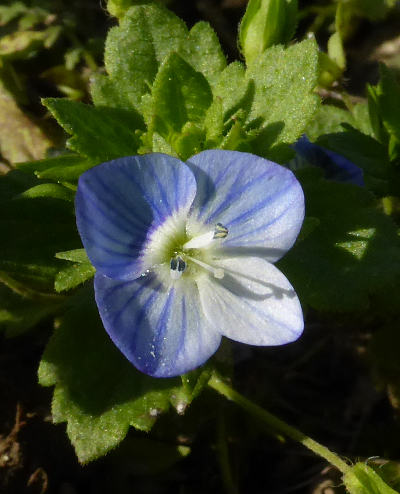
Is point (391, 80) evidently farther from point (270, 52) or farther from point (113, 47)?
point (113, 47)

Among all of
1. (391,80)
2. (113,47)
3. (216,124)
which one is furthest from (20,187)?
(391,80)

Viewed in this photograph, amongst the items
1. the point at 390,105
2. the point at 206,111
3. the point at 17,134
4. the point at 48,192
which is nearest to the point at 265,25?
the point at 206,111

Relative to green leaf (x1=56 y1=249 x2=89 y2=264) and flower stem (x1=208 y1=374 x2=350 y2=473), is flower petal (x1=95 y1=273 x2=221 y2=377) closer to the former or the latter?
green leaf (x1=56 y1=249 x2=89 y2=264)

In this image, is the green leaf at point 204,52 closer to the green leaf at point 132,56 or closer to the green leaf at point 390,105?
the green leaf at point 132,56

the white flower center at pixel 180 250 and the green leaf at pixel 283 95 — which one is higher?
the green leaf at pixel 283 95

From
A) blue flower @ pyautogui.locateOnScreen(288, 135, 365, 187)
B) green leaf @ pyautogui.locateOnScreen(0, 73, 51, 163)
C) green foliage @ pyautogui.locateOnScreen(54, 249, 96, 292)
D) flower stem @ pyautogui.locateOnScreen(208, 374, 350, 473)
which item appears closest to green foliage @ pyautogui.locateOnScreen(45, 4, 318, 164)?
green foliage @ pyautogui.locateOnScreen(54, 249, 96, 292)

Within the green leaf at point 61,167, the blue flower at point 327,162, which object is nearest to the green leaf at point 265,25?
the blue flower at point 327,162

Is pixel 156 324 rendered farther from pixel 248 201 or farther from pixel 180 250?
pixel 248 201
